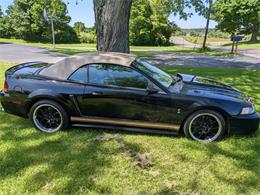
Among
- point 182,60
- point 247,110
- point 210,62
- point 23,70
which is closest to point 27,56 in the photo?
point 182,60

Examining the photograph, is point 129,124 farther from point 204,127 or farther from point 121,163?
point 204,127

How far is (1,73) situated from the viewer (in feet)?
30.1

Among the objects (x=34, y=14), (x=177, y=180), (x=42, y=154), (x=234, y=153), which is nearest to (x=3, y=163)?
(x=42, y=154)

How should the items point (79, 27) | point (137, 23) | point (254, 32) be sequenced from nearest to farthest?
point (254, 32) < point (137, 23) < point (79, 27)

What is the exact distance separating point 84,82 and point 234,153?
2.48 meters

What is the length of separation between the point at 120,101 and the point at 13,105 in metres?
1.80

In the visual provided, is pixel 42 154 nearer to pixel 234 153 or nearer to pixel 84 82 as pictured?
pixel 84 82

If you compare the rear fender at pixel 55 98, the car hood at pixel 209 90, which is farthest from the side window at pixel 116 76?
the car hood at pixel 209 90

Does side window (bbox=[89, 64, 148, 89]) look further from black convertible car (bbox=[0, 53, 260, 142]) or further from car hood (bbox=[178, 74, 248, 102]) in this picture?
car hood (bbox=[178, 74, 248, 102])

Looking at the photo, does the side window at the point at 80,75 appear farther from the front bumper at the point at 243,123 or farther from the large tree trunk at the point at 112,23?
the front bumper at the point at 243,123

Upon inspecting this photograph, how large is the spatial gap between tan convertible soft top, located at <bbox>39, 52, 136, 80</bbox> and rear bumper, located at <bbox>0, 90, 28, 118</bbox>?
0.59 m

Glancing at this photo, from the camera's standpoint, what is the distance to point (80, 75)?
4.31m

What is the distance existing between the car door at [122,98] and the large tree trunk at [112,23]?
212cm

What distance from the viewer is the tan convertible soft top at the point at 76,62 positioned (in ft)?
14.3
